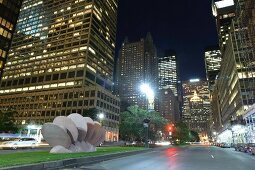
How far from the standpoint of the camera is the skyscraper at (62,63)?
120812 millimetres

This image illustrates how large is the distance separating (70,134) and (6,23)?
6126cm

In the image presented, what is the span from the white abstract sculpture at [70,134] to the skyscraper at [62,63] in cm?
8120

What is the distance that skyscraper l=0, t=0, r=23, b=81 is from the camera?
7175cm

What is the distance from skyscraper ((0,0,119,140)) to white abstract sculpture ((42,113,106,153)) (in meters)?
81.2

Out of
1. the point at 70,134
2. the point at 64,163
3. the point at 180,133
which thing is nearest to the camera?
the point at 64,163

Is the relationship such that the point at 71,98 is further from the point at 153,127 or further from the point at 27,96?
the point at 153,127

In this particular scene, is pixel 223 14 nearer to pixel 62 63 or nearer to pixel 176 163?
pixel 62 63

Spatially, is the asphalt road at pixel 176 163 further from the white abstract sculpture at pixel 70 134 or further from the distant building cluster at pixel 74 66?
the distant building cluster at pixel 74 66

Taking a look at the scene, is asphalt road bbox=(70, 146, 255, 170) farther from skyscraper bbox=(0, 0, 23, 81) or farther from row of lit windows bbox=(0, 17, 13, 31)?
row of lit windows bbox=(0, 17, 13, 31)

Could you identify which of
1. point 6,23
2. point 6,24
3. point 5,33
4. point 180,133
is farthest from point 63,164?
point 180,133

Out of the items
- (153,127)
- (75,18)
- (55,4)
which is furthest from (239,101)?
(55,4)

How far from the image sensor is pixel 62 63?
142625 mm

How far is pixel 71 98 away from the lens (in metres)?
119

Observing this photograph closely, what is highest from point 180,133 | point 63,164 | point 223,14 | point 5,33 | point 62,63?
point 223,14
